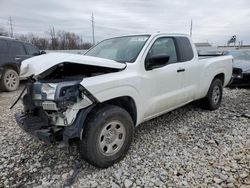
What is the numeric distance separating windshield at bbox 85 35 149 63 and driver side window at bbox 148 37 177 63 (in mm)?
195

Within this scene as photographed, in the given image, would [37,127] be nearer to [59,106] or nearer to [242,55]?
[59,106]

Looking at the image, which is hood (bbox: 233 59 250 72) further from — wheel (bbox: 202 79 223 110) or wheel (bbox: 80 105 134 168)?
wheel (bbox: 80 105 134 168)

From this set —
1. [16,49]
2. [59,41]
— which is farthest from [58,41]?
[16,49]

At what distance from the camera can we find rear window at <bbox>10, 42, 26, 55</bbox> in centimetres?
885

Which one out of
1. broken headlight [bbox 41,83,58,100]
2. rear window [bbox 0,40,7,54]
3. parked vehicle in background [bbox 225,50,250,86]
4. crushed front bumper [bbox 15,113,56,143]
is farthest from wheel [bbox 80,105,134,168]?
parked vehicle in background [bbox 225,50,250,86]

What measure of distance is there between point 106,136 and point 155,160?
2.69ft

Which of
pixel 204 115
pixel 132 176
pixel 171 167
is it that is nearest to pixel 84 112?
pixel 132 176

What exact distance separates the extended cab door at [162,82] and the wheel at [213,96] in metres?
1.43

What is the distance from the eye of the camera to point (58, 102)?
2809 millimetres

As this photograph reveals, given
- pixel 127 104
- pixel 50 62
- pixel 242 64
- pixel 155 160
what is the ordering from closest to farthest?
pixel 50 62
pixel 155 160
pixel 127 104
pixel 242 64

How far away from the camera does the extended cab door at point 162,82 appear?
3.82 m

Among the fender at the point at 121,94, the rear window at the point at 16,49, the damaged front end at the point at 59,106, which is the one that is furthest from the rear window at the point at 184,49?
the rear window at the point at 16,49

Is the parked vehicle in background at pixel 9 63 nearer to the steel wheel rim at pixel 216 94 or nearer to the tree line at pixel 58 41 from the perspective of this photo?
the steel wheel rim at pixel 216 94

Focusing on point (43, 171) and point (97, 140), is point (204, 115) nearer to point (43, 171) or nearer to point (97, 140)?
point (97, 140)
